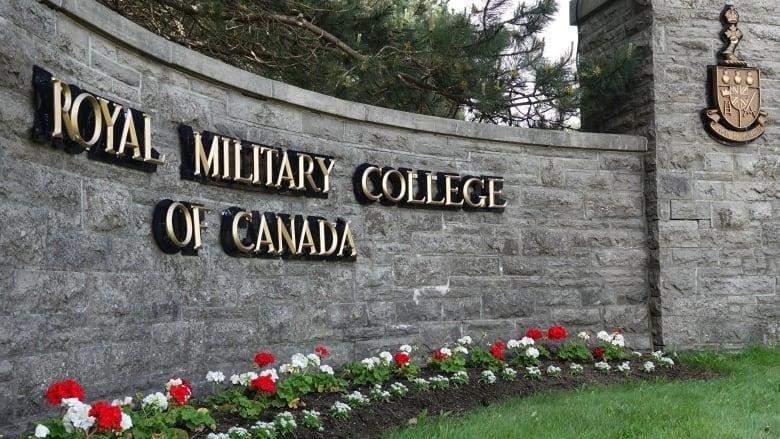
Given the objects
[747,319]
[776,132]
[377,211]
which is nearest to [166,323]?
[377,211]

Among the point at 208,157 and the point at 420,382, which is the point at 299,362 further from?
the point at 208,157

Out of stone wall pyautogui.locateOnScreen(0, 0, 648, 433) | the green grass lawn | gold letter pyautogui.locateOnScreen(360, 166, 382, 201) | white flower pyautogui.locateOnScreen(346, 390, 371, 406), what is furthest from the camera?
gold letter pyautogui.locateOnScreen(360, 166, 382, 201)

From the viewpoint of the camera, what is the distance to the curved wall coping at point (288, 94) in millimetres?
4668

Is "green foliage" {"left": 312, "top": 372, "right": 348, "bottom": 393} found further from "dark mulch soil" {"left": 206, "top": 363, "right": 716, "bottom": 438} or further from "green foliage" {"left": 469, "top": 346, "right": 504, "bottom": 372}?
"green foliage" {"left": 469, "top": 346, "right": 504, "bottom": 372}

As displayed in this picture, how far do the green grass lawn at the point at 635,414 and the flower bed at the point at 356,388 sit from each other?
37 cm

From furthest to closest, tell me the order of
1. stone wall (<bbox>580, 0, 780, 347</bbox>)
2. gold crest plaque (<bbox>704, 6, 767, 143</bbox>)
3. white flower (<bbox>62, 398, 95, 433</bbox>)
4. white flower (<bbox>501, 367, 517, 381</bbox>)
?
gold crest plaque (<bbox>704, 6, 767, 143</bbox>) → stone wall (<bbox>580, 0, 780, 347</bbox>) → white flower (<bbox>501, 367, 517, 381</bbox>) → white flower (<bbox>62, 398, 95, 433</bbox>)

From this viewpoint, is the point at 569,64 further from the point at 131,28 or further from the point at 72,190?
the point at 72,190

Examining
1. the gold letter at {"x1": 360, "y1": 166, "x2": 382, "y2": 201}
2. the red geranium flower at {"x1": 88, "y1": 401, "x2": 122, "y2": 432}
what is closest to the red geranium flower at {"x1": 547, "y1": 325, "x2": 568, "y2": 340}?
the gold letter at {"x1": 360, "y1": 166, "x2": 382, "y2": 201}

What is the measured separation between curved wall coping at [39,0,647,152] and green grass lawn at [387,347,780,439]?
8.40ft

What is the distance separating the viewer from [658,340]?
821cm

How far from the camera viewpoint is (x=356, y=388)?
19.2ft

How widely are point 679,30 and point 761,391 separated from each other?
4108 millimetres

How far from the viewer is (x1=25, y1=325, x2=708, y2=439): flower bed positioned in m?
4.00

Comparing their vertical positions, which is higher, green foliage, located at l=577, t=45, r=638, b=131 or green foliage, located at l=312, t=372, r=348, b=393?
green foliage, located at l=577, t=45, r=638, b=131
